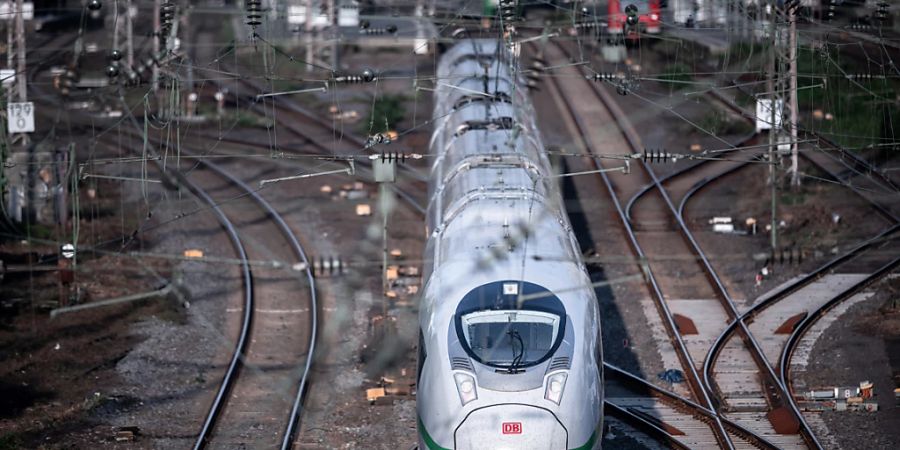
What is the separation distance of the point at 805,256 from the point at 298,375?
881 centimetres

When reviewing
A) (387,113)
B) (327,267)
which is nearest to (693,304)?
(327,267)

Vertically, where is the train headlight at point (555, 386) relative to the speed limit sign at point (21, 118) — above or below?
below

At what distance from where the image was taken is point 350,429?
14492mm

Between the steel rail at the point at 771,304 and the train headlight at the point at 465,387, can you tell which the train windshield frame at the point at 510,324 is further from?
the steel rail at the point at 771,304

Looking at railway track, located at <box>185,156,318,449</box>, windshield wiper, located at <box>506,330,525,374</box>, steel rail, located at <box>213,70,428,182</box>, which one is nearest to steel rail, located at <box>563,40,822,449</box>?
windshield wiper, located at <box>506,330,525,374</box>

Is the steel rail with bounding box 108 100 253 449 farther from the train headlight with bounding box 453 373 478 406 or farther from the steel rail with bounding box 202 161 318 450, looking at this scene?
the train headlight with bounding box 453 373 478 406

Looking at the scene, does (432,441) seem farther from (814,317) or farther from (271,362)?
(814,317)

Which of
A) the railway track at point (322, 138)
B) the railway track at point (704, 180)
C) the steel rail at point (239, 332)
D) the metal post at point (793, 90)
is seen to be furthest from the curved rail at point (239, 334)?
the metal post at point (793, 90)

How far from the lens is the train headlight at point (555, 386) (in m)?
10.5

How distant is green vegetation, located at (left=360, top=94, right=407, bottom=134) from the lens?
28.9m

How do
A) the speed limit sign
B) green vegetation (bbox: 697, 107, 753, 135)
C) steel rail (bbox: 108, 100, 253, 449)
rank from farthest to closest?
1. green vegetation (bbox: 697, 107, 753, 135)
2. the speed limit sign
3. steel rail (bbox: 108, 100, 253, 449)

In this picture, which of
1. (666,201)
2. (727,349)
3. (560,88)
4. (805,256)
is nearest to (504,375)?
(727,349)

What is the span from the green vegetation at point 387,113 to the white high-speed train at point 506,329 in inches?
565

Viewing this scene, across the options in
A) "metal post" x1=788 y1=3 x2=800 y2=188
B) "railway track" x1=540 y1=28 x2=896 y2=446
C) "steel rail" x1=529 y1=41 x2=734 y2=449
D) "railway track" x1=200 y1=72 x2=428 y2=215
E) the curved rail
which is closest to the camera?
"steel rail" x1=529 y1=41 x2=734 y2=449
